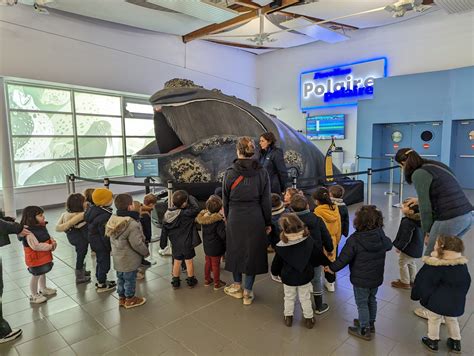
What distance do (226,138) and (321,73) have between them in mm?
8780

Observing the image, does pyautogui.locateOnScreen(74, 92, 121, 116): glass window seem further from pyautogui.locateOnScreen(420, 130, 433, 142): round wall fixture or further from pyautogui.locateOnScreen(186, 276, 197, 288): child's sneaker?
pyautogui.locateOnScreen(420, 130, 433, 142): round wall fixture

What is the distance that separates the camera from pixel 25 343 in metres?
2.41

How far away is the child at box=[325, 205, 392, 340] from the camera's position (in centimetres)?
229

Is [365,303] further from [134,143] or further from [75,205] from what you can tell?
[134,143]

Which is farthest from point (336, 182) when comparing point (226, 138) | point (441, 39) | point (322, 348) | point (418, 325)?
point (441, 39)

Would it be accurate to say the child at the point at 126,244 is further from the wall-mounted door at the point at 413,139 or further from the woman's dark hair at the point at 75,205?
the wall-mounted door at the point at 413,139

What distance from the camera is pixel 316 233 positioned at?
271 centimetres

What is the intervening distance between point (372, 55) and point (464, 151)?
439 cm

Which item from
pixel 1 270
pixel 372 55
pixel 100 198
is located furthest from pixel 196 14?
pixel 1 270

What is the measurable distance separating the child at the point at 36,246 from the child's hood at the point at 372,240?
264 centimetres

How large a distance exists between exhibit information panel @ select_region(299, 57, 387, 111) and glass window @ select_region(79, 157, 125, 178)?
7.57m

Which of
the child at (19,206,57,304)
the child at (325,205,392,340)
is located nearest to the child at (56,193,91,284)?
the child at (19,206,57,304)

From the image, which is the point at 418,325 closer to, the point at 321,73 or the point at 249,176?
the point at 249,176

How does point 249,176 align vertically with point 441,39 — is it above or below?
below
